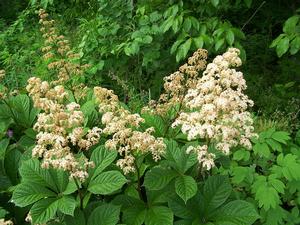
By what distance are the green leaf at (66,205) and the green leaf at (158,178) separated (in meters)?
0.36

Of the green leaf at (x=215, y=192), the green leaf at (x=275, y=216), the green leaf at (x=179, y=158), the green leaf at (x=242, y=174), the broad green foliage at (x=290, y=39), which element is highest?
the green leaf at (x=179, y=158)

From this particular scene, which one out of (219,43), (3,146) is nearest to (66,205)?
(3,146)

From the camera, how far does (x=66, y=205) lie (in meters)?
1.97

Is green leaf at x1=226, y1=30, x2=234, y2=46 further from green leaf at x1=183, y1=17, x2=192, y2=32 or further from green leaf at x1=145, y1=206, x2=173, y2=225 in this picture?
green leaf at x1=145, y1=206, x2=173, y2=225

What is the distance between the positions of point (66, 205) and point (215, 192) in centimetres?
75

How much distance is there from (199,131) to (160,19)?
2372 millimetres

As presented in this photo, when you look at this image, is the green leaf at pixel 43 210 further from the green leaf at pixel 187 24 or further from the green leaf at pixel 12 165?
the green leaf at pixel 187 24

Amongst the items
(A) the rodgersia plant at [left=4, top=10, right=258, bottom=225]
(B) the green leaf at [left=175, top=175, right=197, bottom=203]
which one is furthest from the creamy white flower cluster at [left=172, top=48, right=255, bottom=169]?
(B) the green leaf at [left=175, top=175, right=197, bottom=203]

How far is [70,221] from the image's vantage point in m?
2.10

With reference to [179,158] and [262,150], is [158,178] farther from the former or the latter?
[262,150]

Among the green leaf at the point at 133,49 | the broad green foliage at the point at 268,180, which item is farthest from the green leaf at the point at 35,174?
the green leaf at the point at 133,49

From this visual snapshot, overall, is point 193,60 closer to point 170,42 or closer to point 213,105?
point 213,105

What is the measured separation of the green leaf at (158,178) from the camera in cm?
210

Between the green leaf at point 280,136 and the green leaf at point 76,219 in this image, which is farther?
the green leaf at point 280,136
